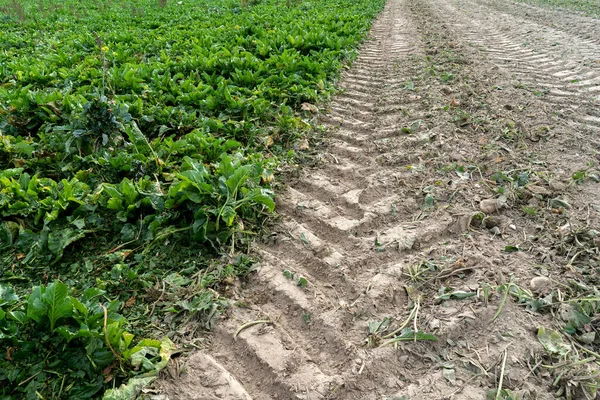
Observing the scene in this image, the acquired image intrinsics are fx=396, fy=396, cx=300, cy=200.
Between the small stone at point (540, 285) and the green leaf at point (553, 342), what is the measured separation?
270mm

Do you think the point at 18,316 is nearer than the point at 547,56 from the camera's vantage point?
Yes

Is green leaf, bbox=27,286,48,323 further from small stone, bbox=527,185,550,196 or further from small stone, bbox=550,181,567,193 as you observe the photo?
small stone, bbox=550,181,567,193

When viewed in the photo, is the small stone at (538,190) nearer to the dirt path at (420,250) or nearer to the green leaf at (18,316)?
the dirt path at (420,250)

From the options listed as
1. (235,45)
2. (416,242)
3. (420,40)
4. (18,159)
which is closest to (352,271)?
(416,242)

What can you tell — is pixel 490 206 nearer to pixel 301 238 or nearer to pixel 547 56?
pixel 301 238

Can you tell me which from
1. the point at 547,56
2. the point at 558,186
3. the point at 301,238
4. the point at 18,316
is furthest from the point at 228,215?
the point at 547,56

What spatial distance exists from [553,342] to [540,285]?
380 mm

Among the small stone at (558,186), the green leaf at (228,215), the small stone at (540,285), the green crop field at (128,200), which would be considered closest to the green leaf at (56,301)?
the green crop field at (128,200)

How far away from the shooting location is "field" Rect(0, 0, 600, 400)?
1.90 meters

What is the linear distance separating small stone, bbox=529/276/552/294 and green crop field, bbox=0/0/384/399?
168 cm

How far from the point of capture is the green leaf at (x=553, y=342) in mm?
1857

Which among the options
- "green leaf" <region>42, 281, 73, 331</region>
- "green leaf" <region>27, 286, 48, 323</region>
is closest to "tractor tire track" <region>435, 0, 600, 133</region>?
"green leaf" <region>42, 281, 73, 331</region>

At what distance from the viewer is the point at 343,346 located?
81.3 inches

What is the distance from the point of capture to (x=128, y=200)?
2.86 m
